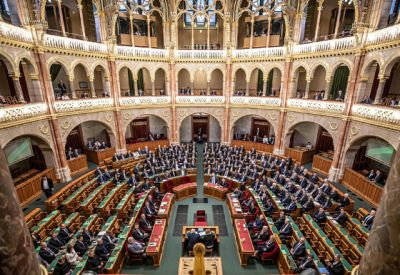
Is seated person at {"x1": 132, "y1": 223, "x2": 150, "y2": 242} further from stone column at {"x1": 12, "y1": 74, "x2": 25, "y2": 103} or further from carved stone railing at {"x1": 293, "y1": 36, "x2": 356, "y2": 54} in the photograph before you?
carved stone railing at {"x1": 293, "y1": 36, "x2": 356, "y2": 54}

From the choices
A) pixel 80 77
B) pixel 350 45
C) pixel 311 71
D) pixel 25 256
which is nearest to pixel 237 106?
pixel 311 71

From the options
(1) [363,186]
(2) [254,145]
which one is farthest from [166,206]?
(1) [363,186]

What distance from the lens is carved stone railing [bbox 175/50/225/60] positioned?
66.2 feet

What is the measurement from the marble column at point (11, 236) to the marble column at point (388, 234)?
347 centimetres

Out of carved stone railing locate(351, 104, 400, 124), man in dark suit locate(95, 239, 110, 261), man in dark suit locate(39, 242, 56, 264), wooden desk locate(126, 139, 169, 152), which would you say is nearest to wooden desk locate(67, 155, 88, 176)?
wooden desk locate(126, 139, 169, 152)

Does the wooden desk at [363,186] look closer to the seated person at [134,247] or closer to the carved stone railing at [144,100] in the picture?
the seated person at [134,247]

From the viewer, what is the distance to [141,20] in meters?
21.5

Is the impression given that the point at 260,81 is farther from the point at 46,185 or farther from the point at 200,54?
the point at 46,185

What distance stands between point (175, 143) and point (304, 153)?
1136cm

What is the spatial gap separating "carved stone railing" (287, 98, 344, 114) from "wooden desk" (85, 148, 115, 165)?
15210 millimetres

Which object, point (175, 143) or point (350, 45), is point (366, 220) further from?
point (175, 143)

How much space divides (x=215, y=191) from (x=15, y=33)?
14.4 metres

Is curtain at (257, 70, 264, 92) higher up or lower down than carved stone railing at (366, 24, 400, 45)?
lower down

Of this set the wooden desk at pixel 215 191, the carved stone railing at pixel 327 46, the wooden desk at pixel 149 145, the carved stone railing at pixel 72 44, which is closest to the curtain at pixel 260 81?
the carved stone railing at pixel 327 46
